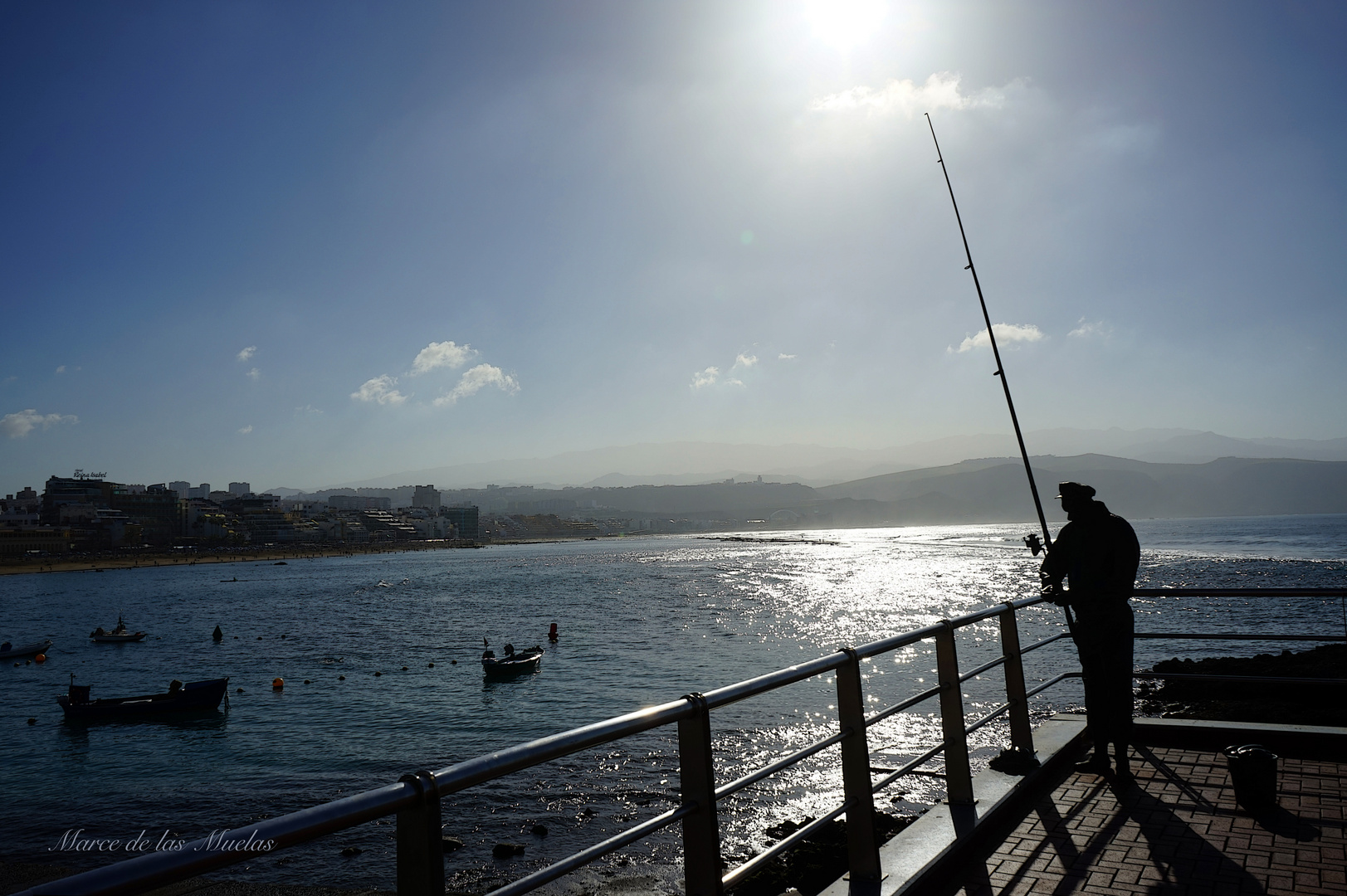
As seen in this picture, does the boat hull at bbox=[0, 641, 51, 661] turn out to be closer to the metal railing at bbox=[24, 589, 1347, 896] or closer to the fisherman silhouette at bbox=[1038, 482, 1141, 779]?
the metal railing at bbox=[24, 589, 1347, 896]

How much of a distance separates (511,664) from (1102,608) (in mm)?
25255

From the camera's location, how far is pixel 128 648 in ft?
142

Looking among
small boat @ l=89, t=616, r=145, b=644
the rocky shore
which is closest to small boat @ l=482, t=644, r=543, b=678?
the rocky shore

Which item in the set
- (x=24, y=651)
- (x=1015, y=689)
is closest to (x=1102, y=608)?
(x=1015, y=689)

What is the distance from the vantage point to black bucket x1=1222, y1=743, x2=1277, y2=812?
4.59 meters

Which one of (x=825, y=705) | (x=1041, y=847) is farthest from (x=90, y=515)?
(x=1041, y=847)

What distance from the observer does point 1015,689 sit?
5.44 metres

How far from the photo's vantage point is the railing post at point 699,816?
9.00 ft

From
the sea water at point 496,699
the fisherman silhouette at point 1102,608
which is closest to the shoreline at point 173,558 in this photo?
the sea water at point 496,699

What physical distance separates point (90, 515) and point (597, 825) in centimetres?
19583

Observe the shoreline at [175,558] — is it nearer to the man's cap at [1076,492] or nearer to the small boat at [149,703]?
the small boat at [149,703]

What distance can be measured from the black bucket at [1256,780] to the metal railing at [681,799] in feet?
1.72

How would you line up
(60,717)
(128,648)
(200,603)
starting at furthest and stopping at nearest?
(200,603) → (128,648) → (60,717)

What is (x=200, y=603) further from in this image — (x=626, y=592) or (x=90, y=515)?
(x=90, y=515)
